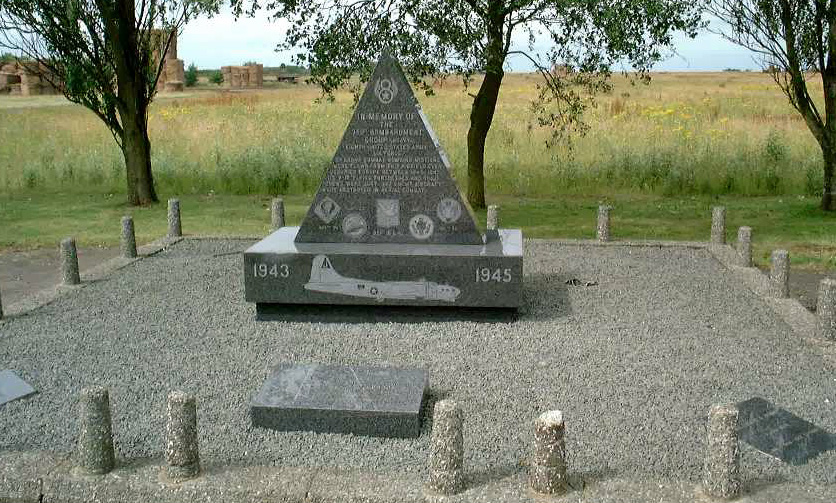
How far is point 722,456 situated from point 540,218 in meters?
11.1

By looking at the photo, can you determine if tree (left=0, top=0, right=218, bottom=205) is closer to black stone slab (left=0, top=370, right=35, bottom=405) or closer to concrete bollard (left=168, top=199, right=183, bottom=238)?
concrete bollard (left=168, top=199, right=183, bottom=238)

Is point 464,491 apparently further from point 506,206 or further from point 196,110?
point 196,110

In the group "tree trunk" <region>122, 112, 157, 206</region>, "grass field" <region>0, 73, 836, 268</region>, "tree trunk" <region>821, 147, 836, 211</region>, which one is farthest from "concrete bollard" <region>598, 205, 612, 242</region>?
"tree trunk" <region>122, 112, 157, 206</region>

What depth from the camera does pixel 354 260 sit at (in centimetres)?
883

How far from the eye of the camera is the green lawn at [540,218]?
14109mm

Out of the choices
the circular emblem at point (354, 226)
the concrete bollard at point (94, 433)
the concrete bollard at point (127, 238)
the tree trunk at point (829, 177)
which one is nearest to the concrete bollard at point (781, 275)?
the circular emblem at point (354, 226)

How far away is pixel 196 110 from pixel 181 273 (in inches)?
1010

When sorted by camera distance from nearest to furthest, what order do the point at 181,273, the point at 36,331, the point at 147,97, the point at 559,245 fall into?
the point at 36,331 < the point at 181,273 < the point at 559,245 < the point at 147,97

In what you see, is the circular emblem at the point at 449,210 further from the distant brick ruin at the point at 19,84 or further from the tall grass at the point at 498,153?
the distant brick ruin at the point at 19,84

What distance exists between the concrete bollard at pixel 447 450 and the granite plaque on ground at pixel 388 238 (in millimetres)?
3548

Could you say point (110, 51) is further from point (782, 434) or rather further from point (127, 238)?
point (782, 434)

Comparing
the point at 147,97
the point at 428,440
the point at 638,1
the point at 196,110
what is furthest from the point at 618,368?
the point at 196,110

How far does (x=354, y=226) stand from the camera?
9305mm

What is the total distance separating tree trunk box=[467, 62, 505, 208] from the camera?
51.4 ft
